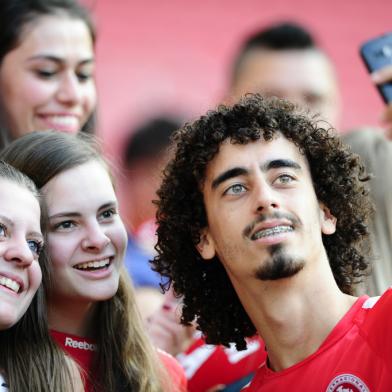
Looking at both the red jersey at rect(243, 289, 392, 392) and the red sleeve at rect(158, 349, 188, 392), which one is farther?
the red sleeve at rect(158, 349, 188, 392)

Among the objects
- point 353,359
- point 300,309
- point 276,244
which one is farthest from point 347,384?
point 276,244

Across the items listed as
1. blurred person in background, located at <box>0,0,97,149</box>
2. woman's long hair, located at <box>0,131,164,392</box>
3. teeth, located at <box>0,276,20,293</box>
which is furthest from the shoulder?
blurred person in background, located at <box>0,0,97,149</box>

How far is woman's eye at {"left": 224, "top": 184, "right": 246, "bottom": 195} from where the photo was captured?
12.3ft

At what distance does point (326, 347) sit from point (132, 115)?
407 centimetres

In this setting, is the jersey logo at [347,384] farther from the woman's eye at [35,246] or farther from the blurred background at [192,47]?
the blurred background at [192,47]

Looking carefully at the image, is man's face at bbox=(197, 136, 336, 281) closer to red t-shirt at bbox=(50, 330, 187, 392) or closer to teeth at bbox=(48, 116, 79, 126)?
red t-shirt at bbox=(50, 330, 187, 392)

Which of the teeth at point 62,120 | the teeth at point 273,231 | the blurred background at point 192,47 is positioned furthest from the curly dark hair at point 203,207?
the blurred background at point 192,47

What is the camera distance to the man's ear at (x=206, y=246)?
3.93m

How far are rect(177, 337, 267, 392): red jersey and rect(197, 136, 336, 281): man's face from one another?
0.75 metres

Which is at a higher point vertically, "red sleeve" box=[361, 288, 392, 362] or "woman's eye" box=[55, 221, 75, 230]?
"woman's eye" box=[55, 221, 75, 230]

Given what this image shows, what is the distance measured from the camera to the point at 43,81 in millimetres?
4809

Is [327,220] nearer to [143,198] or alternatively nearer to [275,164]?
[275,164]

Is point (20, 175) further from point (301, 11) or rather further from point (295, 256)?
point (301, 11)

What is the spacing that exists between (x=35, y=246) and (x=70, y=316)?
1.26ft
